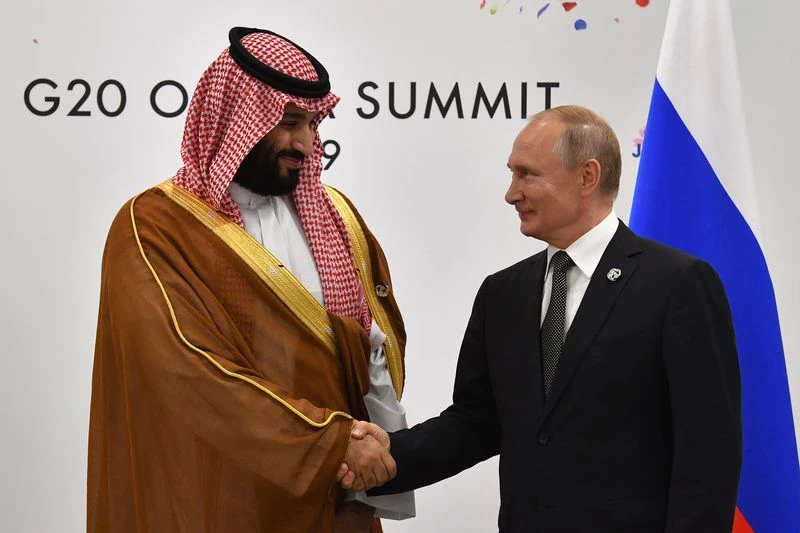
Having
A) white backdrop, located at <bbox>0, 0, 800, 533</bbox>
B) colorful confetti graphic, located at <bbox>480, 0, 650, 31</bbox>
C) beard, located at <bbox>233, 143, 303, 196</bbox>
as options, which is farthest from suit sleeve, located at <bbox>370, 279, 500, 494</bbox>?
colorful confetti graphic, located at <bbox>480, 0, 650, 31</bbox>

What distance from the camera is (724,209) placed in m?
3.43

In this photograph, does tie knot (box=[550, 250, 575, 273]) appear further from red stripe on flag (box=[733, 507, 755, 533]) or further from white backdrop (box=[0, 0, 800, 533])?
white backdrop (box=[0, 0, 800, 533])

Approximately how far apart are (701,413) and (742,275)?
1.16 meters

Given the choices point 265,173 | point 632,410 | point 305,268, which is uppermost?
point 265,173


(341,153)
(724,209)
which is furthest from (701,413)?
(341,153)

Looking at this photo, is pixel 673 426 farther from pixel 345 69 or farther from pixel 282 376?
pixel 345 69

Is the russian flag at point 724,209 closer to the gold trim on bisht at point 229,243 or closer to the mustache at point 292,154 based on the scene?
the mustache at point 292,154

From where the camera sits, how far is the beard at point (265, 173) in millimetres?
2928

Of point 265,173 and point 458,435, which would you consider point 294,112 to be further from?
point 458,435

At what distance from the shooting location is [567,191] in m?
2.60

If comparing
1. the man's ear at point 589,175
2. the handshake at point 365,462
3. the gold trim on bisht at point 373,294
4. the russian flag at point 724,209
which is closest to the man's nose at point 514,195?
the man's ear at point 589,175

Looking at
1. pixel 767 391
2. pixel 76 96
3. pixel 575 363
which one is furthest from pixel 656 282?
pixel 76 96

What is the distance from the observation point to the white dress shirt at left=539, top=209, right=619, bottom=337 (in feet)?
8.45

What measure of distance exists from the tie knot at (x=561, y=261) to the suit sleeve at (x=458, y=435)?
28 centimetres
